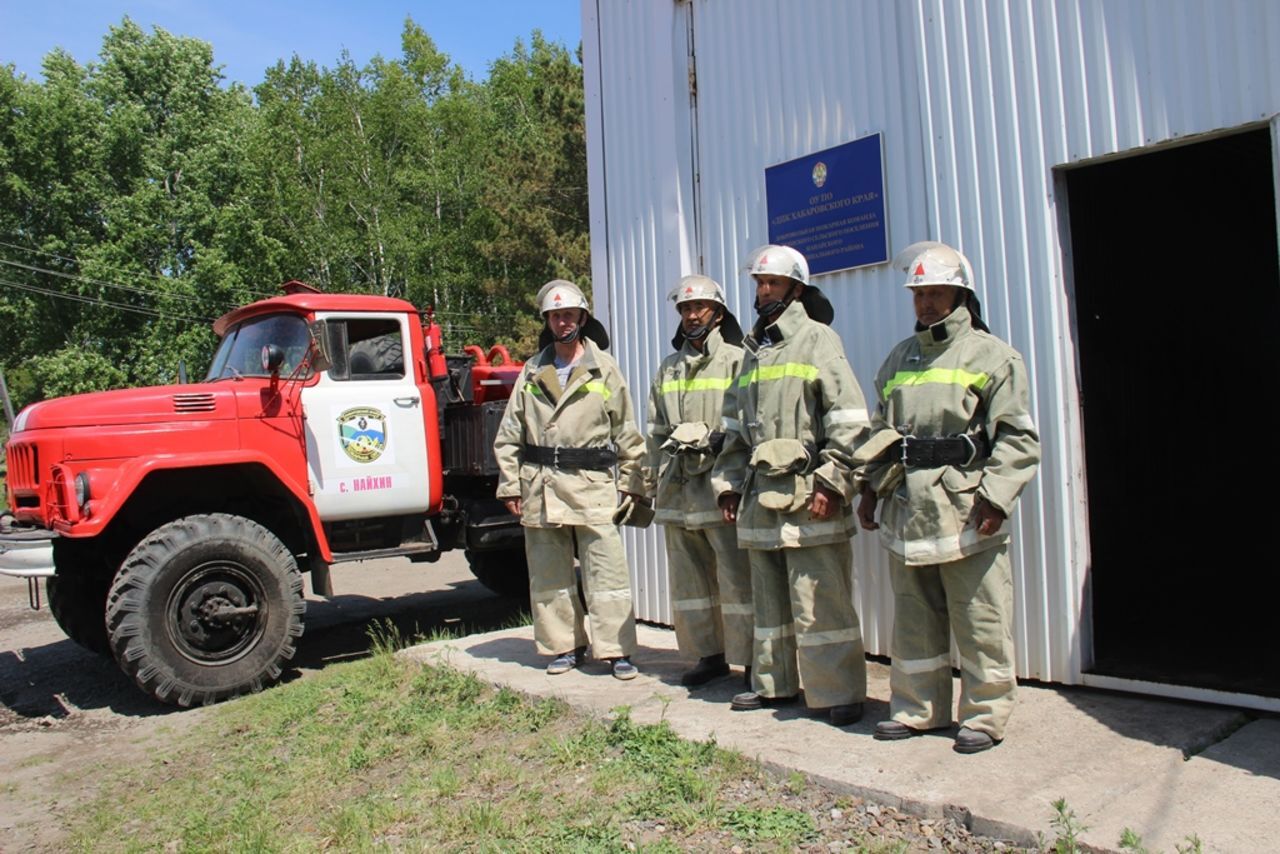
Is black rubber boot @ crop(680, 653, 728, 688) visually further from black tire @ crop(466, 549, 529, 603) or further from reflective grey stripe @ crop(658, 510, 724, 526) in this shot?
black tire @ crop(466, 549, 529, 603)

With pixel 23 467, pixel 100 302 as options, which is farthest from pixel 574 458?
pixel 100 302

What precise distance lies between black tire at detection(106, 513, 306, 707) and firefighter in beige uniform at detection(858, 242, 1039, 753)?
3804 millimetres

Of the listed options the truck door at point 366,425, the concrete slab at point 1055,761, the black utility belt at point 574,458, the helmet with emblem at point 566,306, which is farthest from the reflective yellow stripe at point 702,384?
the truck door at point 366,425

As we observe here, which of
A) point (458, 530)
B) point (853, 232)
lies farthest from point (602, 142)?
point (458, 530)

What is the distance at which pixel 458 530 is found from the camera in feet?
24.1

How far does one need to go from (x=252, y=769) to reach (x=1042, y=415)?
384 centimetres

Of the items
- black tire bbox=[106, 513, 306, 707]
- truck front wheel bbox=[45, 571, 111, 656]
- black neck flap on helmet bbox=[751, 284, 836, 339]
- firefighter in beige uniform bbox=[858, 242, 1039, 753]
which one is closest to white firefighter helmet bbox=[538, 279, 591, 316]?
black neck flap on helmet bbox=[751, 284, 836, 339]

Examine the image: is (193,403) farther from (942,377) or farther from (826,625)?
(942,377)

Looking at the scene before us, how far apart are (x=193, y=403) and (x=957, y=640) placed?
4692 mm

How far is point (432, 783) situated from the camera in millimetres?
4176

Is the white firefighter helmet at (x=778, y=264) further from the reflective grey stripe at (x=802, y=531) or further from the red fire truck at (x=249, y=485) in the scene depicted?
the red fire truck at (x=249, y=485)

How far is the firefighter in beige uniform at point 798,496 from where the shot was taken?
13.5 ft

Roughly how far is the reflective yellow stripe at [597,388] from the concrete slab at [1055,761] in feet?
4.86

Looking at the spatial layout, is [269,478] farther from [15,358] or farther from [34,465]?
[15,358]
